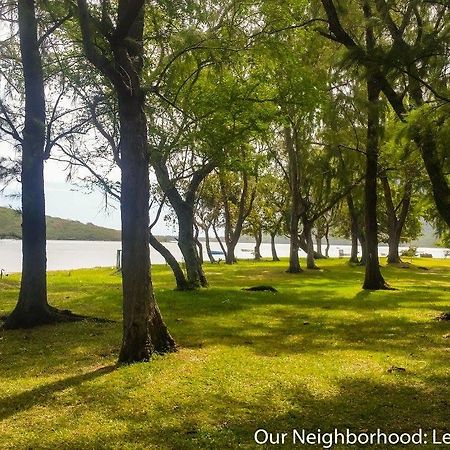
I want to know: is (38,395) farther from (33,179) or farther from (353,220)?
(353,220)

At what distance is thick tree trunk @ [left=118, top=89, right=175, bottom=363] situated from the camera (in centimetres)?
957

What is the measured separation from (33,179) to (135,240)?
5.98 meters

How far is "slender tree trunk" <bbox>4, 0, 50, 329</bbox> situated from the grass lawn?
1242 millimetres

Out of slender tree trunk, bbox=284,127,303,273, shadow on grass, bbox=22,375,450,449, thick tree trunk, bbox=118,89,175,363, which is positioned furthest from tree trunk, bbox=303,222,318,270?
shadow on grass, bbox=22,375,450,449

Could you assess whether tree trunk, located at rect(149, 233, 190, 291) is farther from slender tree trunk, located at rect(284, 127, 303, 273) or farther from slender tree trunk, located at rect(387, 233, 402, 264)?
slender tree trunk, located at rect(387, 233, 402, 264)

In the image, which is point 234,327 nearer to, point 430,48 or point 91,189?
point 430,48

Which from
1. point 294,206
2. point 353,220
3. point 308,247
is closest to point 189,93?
point 294,206

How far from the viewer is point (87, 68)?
48.4 ft

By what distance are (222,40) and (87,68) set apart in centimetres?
510

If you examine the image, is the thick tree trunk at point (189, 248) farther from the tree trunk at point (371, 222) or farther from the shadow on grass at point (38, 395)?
the shadow on grass at point (38, 395)

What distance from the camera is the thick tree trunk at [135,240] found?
31.4ft

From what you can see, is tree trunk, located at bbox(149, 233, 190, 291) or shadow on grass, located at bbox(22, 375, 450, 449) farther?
tree trunk, located at bbox(149, 233, 190, 291)

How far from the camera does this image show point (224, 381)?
27.3 ft

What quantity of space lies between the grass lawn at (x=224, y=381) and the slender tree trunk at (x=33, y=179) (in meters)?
1.24
